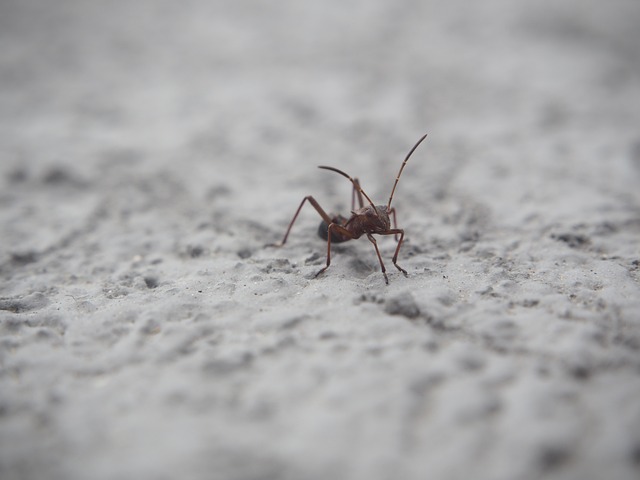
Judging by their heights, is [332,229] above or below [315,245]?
above

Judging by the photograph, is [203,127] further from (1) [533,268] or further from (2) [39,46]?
(1) [533,268]

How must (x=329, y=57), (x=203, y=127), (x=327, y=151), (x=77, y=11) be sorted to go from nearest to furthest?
1. (x=327, y=151)
2. (x=203, y=127)
3. (x=329, y=57)
4. (x=77, y=11)

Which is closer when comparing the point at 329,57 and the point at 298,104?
the point at 298,104

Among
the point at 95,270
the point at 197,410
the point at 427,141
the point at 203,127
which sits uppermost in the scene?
the point at 203,127

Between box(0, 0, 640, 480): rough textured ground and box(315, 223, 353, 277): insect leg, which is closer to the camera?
box(0, 0, 640, 480): rough textured ground

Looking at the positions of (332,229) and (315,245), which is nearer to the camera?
(332,229)

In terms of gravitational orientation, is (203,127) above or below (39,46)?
below

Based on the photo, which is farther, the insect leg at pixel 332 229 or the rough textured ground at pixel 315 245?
the insect leg at pixel 332 229

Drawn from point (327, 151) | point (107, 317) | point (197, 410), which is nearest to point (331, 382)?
point (197, 410)
